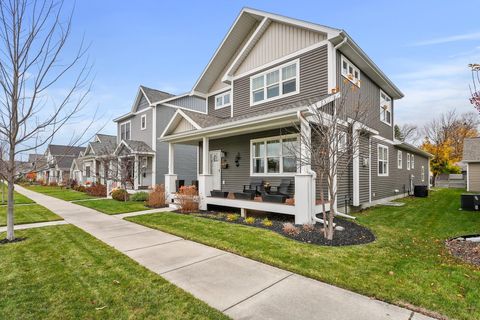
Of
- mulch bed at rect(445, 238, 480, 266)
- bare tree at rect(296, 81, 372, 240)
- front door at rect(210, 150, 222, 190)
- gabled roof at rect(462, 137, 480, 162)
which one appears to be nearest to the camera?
mulch bed at rect(445, 238, 480, 266)

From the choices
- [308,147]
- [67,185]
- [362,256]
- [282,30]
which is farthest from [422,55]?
[67,185]

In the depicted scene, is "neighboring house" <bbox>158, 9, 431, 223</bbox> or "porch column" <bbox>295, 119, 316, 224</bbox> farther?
"neighboring house" <bbox>158, 9, 431, 223</bbox>

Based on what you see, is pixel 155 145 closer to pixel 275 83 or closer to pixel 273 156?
pixel 275 83

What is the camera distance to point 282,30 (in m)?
11.0

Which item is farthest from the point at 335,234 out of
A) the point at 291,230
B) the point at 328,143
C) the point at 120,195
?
the point at 120,195

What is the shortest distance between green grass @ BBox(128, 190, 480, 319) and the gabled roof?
617 inches

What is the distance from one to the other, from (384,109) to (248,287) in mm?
13403

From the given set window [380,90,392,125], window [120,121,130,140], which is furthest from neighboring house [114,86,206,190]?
window [380,90,392,125]

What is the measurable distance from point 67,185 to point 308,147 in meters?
30.7

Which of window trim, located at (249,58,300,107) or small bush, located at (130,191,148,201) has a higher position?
window trim, located at (249,58,300,107)

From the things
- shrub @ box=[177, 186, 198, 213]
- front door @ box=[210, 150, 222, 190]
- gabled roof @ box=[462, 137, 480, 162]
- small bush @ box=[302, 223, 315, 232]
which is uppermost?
gabled roof @ box=[462, 137, 480, 162]

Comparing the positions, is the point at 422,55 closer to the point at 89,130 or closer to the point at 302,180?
the point at 302,180

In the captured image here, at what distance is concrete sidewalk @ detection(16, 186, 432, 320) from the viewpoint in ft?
10.1

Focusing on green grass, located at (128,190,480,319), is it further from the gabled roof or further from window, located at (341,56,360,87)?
the gabled roof
